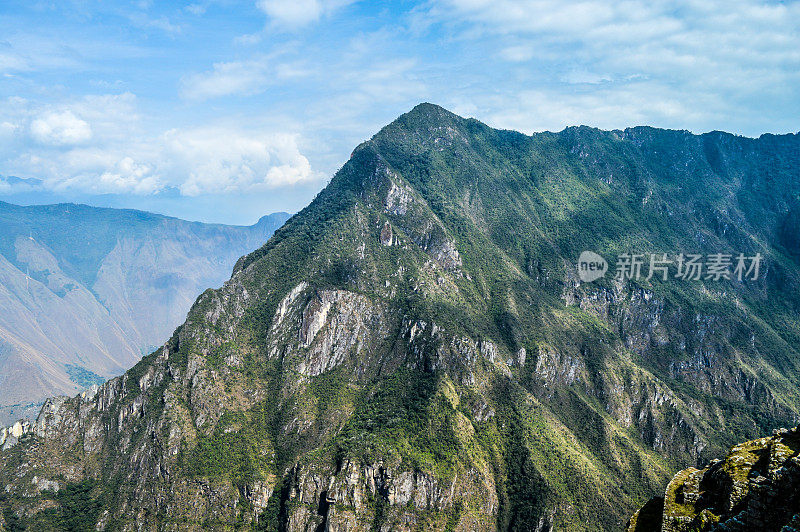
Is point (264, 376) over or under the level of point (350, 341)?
under

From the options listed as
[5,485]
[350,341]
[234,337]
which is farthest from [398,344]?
[5,485]

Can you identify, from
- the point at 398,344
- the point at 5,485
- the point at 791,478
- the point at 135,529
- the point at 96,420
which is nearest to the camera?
the point at 791,478

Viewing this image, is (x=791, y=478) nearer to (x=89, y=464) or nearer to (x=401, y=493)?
(x=401, y=493)

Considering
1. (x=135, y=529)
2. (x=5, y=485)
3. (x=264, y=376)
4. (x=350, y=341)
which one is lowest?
(x=135, y=529)

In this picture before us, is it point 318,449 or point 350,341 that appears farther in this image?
point 350,341

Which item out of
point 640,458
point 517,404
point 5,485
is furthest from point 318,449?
point 640,458

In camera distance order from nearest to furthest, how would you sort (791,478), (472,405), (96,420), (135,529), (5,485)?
(791,478) < (135,529) < (5,485) < (96,420) < (472,405)
